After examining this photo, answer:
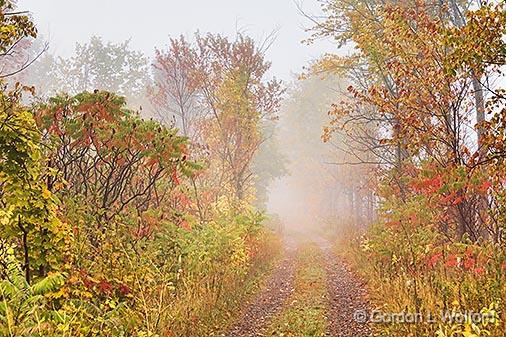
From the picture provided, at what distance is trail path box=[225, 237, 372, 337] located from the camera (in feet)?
Result: 25.2

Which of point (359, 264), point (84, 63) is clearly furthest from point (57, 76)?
point (359, 264)

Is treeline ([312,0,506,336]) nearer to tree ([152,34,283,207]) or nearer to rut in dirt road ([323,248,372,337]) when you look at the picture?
rut in dirt road ([323,248,372,337])

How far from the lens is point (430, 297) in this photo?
672 cm

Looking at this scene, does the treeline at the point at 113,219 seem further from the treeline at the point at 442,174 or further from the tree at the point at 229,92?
the treeline at the point at 442,174

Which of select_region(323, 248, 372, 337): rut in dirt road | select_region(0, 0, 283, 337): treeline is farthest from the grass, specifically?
select_region(0, 0, 283, 337): treeline

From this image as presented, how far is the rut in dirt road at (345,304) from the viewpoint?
7484 millimetres

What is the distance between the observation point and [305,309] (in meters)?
8.75

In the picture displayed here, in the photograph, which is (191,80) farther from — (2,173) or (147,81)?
(147,81)

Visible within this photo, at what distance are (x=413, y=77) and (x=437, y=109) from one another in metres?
0.93

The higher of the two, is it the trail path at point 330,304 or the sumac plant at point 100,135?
the sumac plant at point 100,135

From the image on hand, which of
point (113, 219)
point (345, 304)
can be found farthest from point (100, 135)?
point (345, 304)

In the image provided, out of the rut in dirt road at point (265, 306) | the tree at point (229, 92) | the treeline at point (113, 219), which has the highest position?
the tree at point (229, 92)

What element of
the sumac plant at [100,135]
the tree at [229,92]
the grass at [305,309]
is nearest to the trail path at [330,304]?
the grass at [305,309]

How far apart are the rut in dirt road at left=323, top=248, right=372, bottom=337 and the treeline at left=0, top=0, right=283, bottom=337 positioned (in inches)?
77.0
